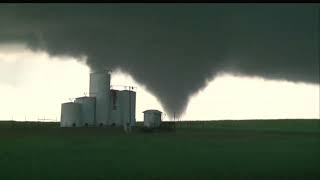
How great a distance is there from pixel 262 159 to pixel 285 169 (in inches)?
184

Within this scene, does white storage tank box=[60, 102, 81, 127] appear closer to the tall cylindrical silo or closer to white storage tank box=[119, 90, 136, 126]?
the tall cylindrical silo

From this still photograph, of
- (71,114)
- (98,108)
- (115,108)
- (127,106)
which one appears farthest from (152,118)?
(71,114)

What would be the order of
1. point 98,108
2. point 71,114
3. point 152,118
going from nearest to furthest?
point 152,118, point 71,114, point 98,108

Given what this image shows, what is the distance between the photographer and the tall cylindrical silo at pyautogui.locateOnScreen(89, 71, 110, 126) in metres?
73.8

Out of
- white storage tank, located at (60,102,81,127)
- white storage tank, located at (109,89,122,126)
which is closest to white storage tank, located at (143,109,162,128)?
white storage tank, located at (109,89,122,126)

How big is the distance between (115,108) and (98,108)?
3.06m

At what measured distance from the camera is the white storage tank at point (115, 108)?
74.6m

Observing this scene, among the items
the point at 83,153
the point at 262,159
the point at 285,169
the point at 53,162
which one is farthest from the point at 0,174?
the point at 262,159

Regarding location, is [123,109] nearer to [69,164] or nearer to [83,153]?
[83,153]

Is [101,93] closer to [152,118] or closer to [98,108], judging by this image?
[98,108]

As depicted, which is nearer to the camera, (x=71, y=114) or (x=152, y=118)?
(x=152, y=118)

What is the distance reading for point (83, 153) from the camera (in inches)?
1102

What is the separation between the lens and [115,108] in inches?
2965

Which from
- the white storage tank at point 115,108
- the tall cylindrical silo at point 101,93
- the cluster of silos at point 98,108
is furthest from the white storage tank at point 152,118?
the tall cylindrical silo at point 101,93
